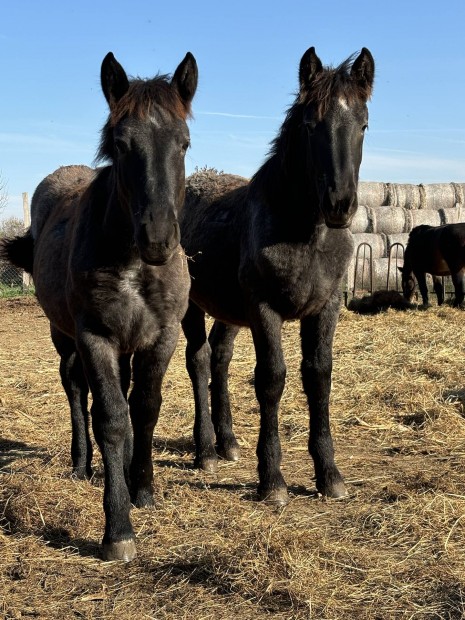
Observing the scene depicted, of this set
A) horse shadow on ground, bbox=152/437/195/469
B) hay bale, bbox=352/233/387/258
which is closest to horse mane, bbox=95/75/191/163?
horse shadow on ground, bbox=152/437/195/469

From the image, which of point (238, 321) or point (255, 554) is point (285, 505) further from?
point (238, 321)

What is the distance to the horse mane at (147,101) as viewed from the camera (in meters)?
3.68

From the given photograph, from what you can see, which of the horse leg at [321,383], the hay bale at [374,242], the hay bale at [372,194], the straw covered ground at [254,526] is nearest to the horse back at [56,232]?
the straw covered ground at [254,526]

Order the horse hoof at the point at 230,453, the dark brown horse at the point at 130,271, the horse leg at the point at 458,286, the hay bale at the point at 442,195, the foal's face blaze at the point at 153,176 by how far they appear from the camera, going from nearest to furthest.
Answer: the foal's face blaze at the point at 153,176, the dark brown horse at the point at 130,271, the horse hoof at the point at 230,453, the horse leg at the point at 458,286, the hay bale at the point at 442,195

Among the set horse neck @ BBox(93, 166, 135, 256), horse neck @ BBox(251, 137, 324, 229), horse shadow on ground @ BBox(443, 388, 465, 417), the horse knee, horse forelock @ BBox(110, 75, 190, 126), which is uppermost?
horse forelock @ BBox(110, 75, 190, 126)

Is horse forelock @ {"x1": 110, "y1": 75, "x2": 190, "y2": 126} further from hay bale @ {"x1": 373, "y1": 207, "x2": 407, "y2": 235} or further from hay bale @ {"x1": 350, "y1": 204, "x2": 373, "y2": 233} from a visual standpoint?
hay bale @ {"x1": 373, "y1": 207, "x2": 407, "y2": 235}

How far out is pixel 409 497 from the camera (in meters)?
4.36

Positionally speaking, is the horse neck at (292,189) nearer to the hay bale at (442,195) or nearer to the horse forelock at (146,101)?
the horse forelock at (146,101)

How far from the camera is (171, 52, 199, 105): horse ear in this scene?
12.9 ft

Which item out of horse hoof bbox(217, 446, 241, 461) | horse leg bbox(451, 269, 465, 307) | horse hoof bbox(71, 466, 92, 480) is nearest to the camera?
horse hoof bbox(71, 466, 92, 480)

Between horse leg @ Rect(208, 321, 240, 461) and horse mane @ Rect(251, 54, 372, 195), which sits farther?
horse leg @ Rect(208, 321, 240, 461)

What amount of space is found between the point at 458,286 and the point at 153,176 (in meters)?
13.7

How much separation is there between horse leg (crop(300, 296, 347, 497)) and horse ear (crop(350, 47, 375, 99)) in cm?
132

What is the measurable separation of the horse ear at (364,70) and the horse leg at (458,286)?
12.1 metres
